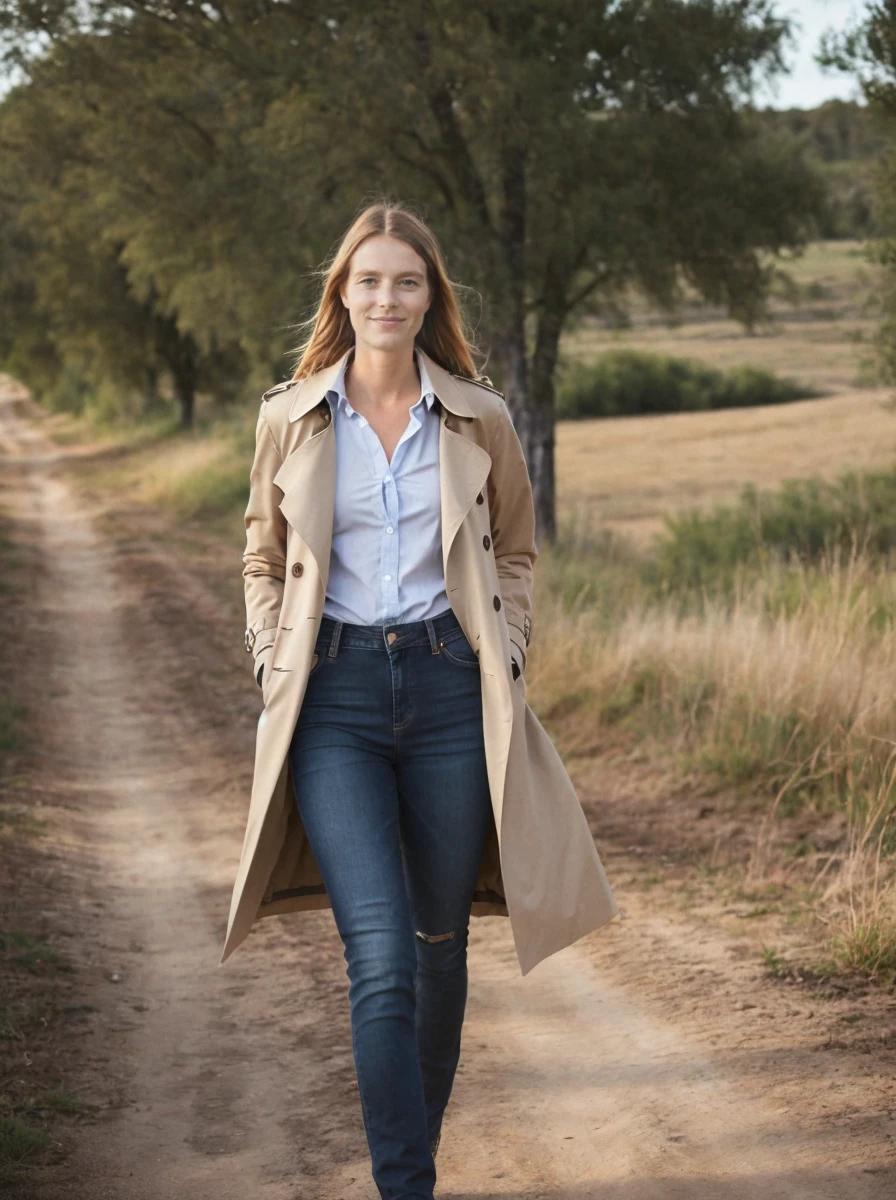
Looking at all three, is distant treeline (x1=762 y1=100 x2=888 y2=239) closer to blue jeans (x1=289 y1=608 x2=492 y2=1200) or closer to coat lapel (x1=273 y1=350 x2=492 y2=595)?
coat lapel (x1=273 y1=350 x2=492 y2=595)

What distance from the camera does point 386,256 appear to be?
339 cm

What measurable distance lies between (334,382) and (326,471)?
0.80 feet

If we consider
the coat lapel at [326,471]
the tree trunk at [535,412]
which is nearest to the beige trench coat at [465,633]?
the coat lapel at [326,471]

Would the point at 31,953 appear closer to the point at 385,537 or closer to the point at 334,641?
the point at 334,641

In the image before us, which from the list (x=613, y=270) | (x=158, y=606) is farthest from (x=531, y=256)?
(x=158, y=606)

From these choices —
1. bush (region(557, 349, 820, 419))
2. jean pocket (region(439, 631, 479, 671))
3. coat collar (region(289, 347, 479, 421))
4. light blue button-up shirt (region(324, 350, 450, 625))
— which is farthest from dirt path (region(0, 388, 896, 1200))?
bush (region(557, 349, 820, 419))

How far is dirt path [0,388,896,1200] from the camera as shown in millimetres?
3693

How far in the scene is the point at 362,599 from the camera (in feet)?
10.6

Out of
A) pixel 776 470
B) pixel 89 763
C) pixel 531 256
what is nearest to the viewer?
pixel 89 763

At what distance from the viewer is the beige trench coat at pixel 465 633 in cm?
321

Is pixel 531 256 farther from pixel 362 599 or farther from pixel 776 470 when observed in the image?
pixel 776 470

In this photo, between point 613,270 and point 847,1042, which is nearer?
point 847,1042

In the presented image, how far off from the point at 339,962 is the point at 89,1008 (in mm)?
929

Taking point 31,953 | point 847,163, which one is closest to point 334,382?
point 31,953
